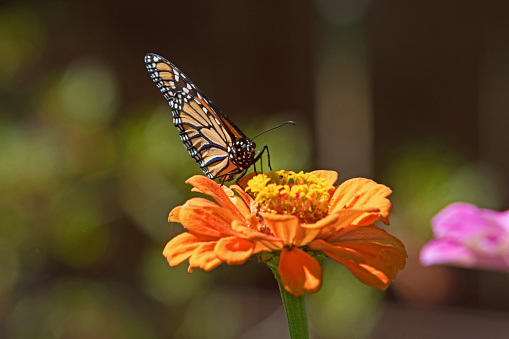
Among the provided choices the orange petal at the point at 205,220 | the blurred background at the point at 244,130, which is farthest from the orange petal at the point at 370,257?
the blurred background at the point at 244,130

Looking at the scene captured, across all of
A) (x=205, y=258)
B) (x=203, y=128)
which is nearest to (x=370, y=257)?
(x=205, y=258)

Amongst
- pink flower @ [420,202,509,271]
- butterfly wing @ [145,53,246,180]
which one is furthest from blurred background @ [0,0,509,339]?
pink flower @ [420,202,509,271]

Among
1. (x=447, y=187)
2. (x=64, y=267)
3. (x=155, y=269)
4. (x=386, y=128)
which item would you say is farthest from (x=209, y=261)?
(x=64, y=267)

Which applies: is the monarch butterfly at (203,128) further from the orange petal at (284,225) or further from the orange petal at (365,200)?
the orange petal at (284,225)

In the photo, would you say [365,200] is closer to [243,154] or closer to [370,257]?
[370,257]

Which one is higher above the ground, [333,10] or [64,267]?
[333,10]

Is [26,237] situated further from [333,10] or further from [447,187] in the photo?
[333,10]
